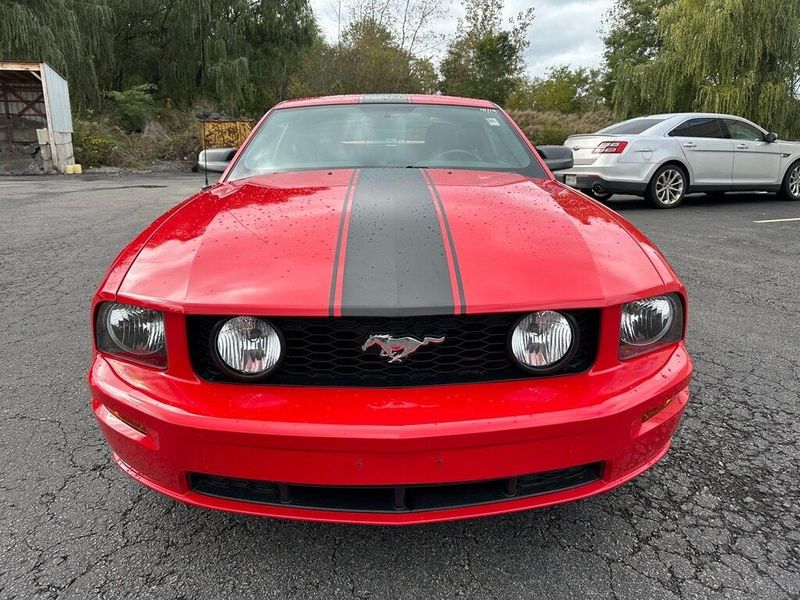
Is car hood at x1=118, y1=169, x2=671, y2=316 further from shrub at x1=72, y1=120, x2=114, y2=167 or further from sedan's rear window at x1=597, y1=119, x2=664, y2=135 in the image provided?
shrub at x1=72, y1=120, x2=114, y2=167

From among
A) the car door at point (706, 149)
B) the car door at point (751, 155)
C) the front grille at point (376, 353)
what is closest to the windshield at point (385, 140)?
the front grille at point (376, 353)

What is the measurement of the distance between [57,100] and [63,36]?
15.9ft

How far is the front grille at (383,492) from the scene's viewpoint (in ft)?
4.76

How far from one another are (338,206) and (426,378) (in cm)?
73

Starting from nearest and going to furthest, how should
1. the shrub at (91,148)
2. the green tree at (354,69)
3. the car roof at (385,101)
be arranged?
the car roof at (385,101), the shrub at (91,148), the green tree at (354,69)

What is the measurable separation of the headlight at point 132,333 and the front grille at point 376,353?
11 centimetres

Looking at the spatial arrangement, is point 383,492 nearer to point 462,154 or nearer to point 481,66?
point 462,154

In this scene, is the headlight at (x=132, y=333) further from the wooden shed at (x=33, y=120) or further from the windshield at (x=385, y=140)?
the wooden shed at (x=33, y=120)

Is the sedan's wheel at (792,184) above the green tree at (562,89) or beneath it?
beneath

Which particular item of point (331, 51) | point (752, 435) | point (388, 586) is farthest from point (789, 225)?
point (331, 51)

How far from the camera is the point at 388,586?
158 cm

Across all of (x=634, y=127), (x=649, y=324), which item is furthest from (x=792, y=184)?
(x=649, y=324)

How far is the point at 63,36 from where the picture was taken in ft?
67.7

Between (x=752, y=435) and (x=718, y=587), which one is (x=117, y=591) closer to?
(x=718, y=587)
